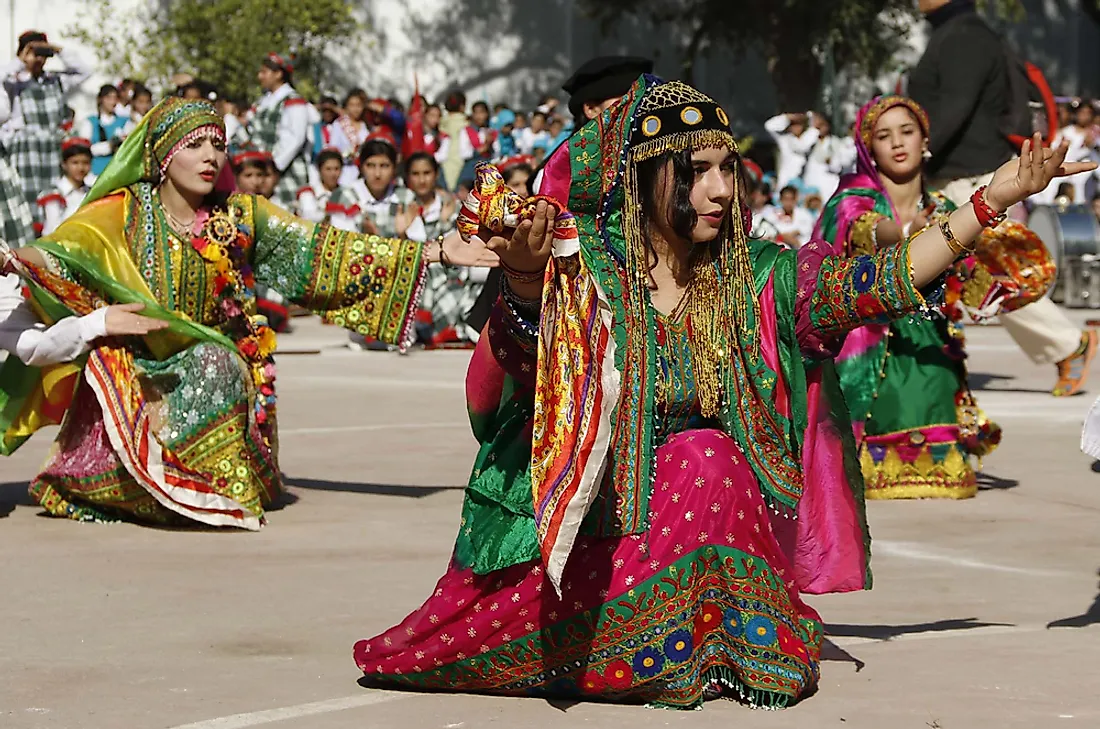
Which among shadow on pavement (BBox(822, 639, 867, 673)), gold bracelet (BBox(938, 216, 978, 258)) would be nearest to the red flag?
shadow on pavement (BBox(822, 639, 867, 673))

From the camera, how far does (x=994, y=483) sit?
8.35m

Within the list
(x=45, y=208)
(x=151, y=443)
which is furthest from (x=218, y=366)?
(x=45, y=208)

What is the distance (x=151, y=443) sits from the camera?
7.27 metres

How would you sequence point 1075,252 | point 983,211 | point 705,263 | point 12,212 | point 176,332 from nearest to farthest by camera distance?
point 983,211 < point 705,263 < point 176,332 < point 12,212 < point 1075,252

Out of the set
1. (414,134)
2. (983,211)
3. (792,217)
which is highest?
(414,134)

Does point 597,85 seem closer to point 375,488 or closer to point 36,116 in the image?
point 375,488

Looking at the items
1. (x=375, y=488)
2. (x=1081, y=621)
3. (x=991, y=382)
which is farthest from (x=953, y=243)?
(x=991, y=382)

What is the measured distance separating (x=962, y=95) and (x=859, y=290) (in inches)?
220

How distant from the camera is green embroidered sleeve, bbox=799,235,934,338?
4539 millimetres

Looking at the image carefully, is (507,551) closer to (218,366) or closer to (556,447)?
(556,447)

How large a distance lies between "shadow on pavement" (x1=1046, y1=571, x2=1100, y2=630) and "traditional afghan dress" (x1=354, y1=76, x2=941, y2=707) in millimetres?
936

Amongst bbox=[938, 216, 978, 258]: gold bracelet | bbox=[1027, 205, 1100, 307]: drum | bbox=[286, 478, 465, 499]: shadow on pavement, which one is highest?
bbox=[938, 216, 978, 258]: gold bracelet

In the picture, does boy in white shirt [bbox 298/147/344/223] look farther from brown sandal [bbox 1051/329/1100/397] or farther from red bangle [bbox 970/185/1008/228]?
red bangle [bbox 970/185/1008/228]

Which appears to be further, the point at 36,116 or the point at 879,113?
the point at 36,116
